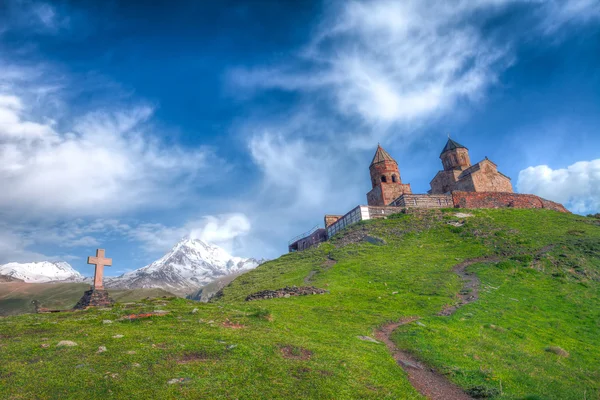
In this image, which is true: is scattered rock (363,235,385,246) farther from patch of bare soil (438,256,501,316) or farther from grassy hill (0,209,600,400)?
patch of bare soil (438,256,501,316)

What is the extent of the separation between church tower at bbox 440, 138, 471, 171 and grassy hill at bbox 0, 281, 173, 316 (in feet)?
233

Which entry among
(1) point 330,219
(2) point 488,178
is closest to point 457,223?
(1) point 330,219

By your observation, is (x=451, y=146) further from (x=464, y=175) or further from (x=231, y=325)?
(x=231, y=325)

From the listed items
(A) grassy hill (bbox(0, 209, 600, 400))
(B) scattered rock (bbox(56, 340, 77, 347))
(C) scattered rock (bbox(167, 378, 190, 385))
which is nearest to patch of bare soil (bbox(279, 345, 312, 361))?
(A) grassy hill (bbox(0, 209, 600, 400))

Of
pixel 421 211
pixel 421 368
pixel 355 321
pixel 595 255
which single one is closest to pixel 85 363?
pixel 421 368

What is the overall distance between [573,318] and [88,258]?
117 ft

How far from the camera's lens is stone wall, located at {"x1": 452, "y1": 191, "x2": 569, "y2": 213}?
192ft

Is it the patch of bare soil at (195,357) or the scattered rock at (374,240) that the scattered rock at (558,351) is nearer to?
the patch of bare soil at (195,357)

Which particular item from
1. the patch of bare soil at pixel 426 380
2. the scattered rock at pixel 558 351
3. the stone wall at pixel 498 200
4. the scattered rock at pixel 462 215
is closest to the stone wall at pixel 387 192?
the stone wall at pixel 498 200

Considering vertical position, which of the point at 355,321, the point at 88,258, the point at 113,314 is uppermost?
the point at 88,258

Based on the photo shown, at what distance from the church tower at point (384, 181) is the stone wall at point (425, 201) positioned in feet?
17.0

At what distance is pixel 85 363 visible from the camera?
1079 centimetres

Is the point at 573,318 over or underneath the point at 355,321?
underneath

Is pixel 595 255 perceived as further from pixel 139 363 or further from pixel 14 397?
pixel 14 397
